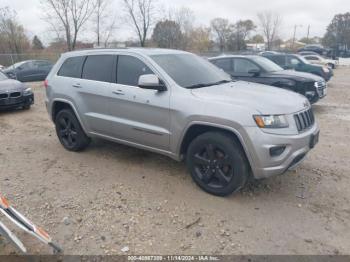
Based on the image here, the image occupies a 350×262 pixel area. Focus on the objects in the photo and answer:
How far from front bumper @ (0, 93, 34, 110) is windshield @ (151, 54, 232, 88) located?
20.2ft

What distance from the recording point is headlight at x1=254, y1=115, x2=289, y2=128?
320 centimetres

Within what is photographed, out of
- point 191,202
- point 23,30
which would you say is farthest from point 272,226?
point 23,30

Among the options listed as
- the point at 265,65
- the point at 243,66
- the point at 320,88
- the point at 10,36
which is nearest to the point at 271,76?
the point at 265,65

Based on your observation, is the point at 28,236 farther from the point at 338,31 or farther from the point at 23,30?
the point at 338,31

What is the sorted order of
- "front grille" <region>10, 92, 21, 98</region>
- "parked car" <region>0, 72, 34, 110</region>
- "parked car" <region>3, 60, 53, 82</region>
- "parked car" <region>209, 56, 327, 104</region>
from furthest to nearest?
"parked car" <region>3, 60, 53, 82</region>
"front grille" <region>10, 92, 21, 98</region>
"parked car" <region>0, 72, 34, 110</region>
"parked car" <region>209, 56, 327, 104</region>

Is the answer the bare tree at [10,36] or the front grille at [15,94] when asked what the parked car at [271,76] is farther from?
the bare tree at [10,36]

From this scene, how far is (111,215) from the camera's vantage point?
3.33 metres

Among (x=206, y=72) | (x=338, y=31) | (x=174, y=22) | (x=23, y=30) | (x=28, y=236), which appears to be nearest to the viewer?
(x=28, y=236)

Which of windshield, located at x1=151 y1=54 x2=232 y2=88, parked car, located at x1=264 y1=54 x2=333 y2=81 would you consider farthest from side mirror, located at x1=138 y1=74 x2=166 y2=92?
parked car, located at x1=264 y1=54 x2=333 y2=81

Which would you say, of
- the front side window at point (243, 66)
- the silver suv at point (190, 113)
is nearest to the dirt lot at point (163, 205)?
the silver suv at point (190, 113)

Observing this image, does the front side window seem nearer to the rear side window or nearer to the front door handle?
the rear side window

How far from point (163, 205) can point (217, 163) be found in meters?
0.81

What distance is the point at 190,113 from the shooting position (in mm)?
3559

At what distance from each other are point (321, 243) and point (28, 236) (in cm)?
287
